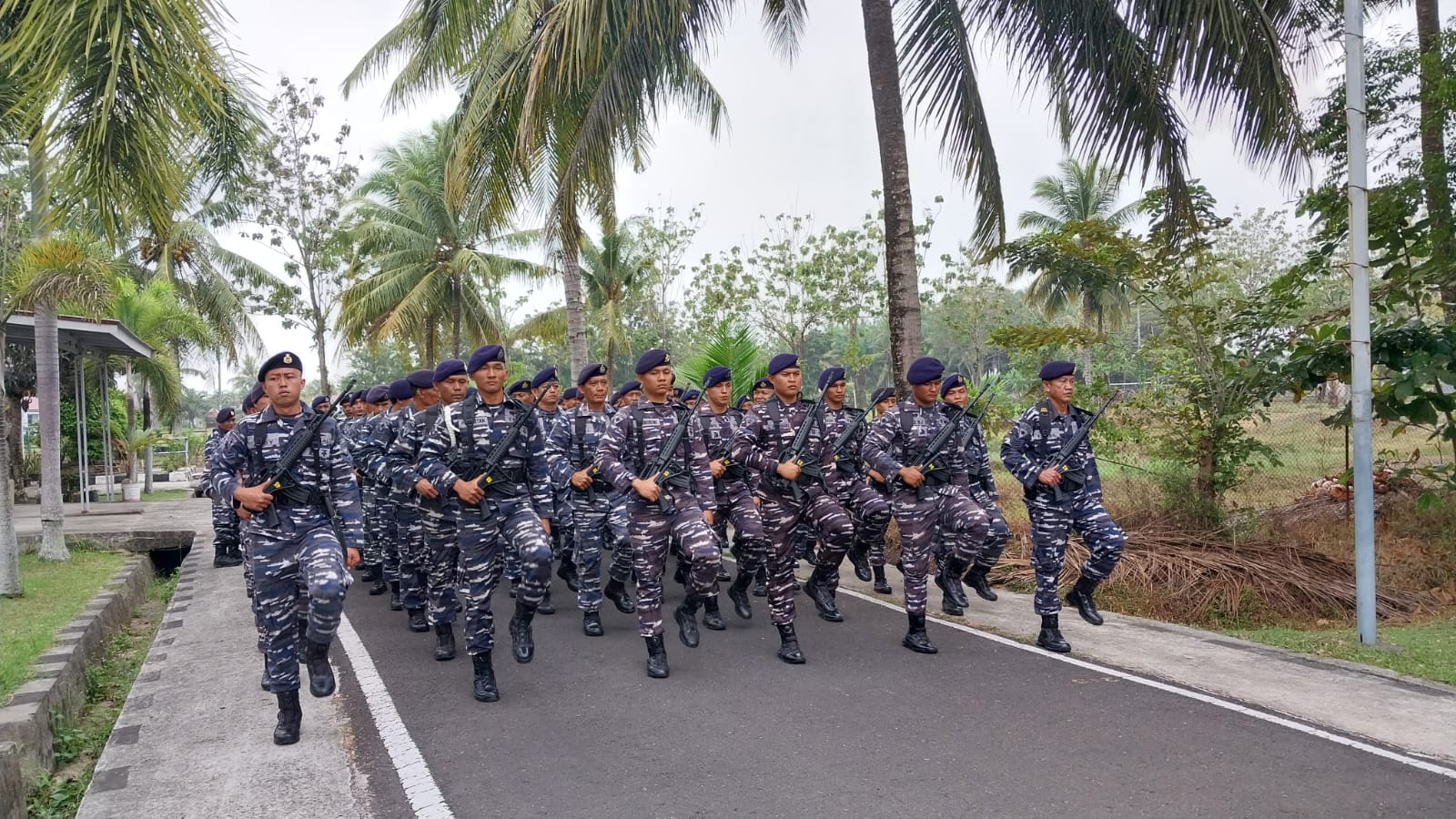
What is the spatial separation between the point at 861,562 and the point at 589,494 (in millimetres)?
3000

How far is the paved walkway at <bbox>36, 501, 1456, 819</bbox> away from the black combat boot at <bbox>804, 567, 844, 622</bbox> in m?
0.61

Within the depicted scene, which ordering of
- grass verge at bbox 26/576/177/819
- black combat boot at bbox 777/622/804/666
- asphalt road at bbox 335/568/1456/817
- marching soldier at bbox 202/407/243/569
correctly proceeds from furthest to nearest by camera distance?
marching soldier at bbox 202/407/243/569 < black combat boot at bbox 777/622/804/666 < grass verge at bbox 26/576/177/819 < asphalt road at bbox 335/568/1456/817

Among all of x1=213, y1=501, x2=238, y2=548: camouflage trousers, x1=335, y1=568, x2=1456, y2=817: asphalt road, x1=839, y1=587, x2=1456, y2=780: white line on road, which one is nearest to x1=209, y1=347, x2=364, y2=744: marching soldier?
x1=335, y1=568, x2=1456, y2=817: asphalt road

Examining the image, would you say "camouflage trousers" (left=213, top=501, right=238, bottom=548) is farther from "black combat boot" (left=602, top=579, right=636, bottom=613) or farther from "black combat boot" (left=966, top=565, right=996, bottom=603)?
"black combat boot" (left=966, top=565, right=996, bottom=603)

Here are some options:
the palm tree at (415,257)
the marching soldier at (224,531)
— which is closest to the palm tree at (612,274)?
the palm tree at (415,257)

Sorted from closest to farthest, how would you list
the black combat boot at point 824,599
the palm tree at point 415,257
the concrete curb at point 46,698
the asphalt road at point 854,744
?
1. the asphalt road at point 854,744
2. the concrete curb at point 46,698
3. the black combat boot at point 824,599
4. the palm tree at point 415,257

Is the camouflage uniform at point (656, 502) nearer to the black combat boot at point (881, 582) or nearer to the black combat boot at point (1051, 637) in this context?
the black combat boot at point (1051, 637)

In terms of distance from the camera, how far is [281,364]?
202 inches

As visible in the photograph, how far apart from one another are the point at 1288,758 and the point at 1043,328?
5.85 meters

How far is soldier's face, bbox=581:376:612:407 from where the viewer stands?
8.53m

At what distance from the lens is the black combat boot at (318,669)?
4.98 metres

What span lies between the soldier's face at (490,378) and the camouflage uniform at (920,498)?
2.62 m

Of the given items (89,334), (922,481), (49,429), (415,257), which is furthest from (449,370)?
(415,257)

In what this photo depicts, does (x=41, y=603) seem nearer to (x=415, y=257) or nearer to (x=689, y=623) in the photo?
(x=689, y=623)
